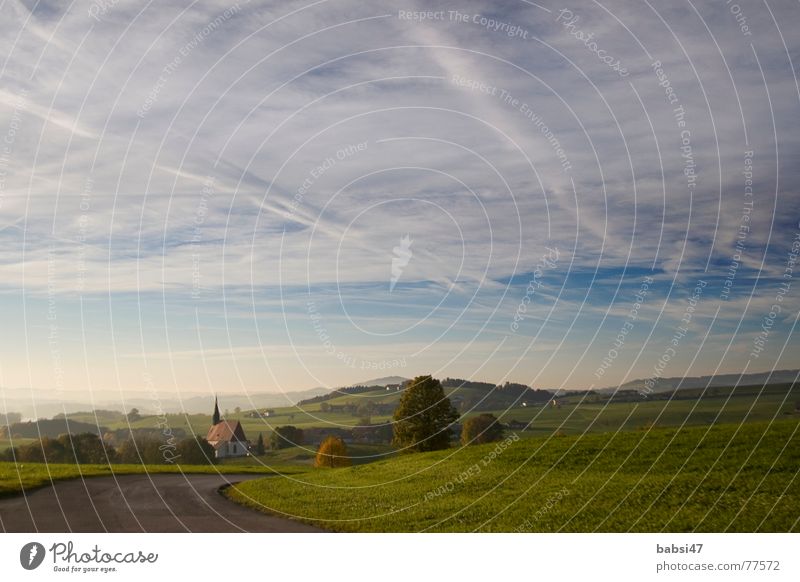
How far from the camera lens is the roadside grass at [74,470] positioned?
27453 millimetres

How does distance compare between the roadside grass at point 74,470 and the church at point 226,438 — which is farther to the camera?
the church at point 226,438

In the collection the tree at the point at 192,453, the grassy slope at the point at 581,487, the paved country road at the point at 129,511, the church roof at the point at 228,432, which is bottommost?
the grassy slope at the point at 581,487

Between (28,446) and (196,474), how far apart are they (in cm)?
812

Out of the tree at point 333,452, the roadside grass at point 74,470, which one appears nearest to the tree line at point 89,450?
the roadside grass at point 74,470

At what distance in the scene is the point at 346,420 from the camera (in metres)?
41.2

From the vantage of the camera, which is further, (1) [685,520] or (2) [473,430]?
(2) [473,430]

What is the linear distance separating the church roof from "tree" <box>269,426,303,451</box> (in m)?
1.72

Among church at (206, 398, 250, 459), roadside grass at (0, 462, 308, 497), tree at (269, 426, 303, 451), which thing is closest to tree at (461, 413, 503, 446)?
tree at (269, 426, 303, 451)

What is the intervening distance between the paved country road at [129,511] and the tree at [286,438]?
1050cm

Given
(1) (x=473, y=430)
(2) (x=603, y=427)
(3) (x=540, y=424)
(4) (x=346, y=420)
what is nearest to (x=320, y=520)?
(4) (x=346, y=420)

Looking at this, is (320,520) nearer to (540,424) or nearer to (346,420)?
(346,420)

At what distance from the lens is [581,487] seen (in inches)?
1033

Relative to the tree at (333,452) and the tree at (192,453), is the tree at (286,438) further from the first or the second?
the tree at (192,453)

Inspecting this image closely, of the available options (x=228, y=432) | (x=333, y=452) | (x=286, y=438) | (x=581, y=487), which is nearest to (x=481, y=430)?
(x=333, y=452)
